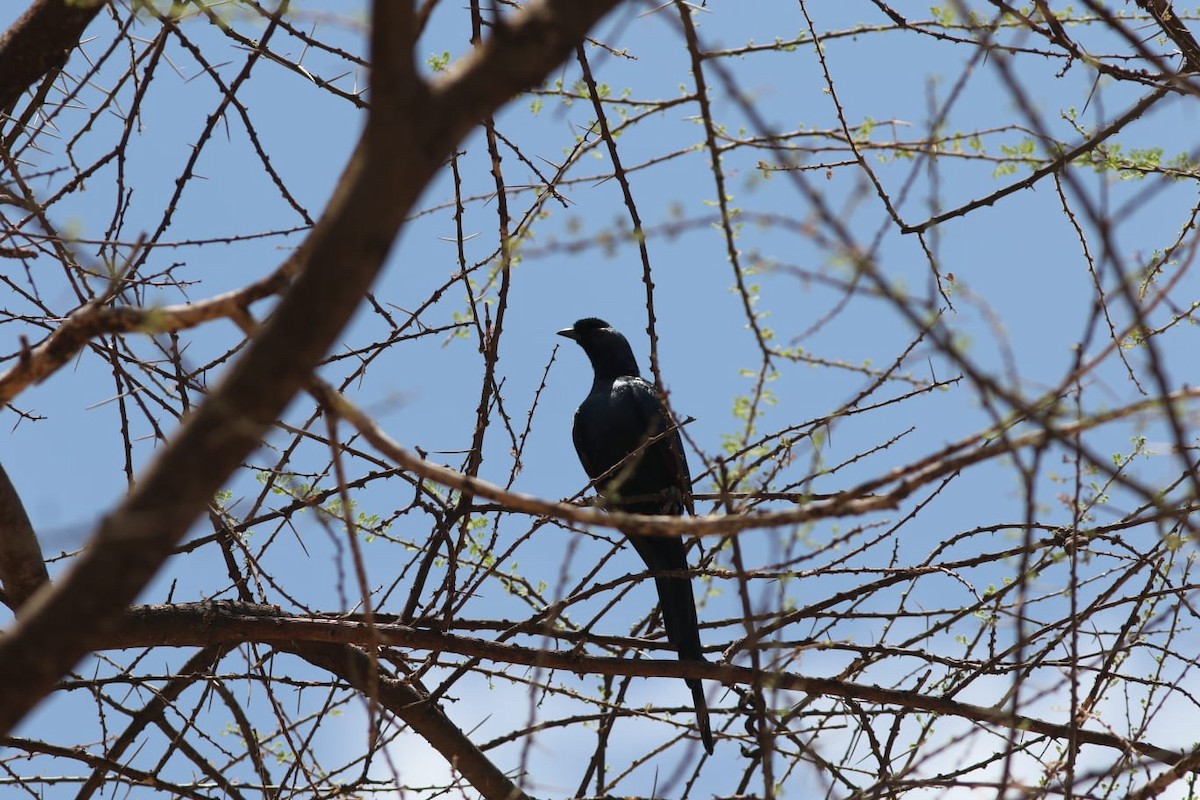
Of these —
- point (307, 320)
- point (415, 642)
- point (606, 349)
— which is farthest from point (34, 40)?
point (606, 349)

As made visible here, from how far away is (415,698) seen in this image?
3.74 metres

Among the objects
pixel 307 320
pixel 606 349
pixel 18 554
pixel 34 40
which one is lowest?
pixel 307 320

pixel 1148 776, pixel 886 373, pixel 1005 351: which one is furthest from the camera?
pixel 1148 776

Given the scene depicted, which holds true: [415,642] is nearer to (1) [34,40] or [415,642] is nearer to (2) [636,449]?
(2) [636,449]

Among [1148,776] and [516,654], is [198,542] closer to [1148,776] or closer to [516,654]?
[516,654]

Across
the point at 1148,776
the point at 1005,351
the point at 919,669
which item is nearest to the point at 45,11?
the point at 1005,351

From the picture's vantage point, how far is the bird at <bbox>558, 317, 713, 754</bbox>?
154 inches

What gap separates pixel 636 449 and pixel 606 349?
1754 millimetres

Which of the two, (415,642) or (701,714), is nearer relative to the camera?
(415,642)

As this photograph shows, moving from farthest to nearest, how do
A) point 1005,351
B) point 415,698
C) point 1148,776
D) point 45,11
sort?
point 415,698
point 45,11
point 1148,776
point 1005,351

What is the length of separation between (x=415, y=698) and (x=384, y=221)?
2607 millimetres

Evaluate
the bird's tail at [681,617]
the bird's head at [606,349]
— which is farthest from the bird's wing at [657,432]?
the bird's tail at [681,617]

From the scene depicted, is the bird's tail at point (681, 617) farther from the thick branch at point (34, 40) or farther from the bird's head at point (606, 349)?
the thick branch at point (34, 40)

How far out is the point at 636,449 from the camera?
434 cm
